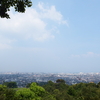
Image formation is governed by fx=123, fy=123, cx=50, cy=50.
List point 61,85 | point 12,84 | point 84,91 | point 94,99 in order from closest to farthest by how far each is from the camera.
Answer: point 94,99 < point 84,91 < point 61,85 < point 12,84

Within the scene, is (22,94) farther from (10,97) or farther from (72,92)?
(72,92)

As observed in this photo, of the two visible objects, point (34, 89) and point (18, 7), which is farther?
point (34, 89)

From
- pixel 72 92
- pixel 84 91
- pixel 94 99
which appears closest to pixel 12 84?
pixel 72 92

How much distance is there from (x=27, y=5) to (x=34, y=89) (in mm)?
17772

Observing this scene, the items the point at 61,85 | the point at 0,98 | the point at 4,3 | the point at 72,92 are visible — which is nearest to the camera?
the point at 4,3

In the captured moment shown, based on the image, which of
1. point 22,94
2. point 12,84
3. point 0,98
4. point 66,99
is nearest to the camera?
point 0,98

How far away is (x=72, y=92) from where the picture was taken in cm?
2973

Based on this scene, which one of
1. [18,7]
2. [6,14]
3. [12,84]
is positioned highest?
[18,7]

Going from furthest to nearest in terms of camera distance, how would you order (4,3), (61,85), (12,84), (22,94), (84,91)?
(12,84), (61,85), (84,91), (22,94), (4,3)

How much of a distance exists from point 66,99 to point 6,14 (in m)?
18.0

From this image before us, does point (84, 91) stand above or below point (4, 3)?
below

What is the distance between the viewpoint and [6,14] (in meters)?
7.02

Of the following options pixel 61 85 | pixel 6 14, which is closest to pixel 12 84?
pixel 61 85

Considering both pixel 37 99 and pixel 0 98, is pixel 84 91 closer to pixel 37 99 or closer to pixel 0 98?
pixel 37 99
